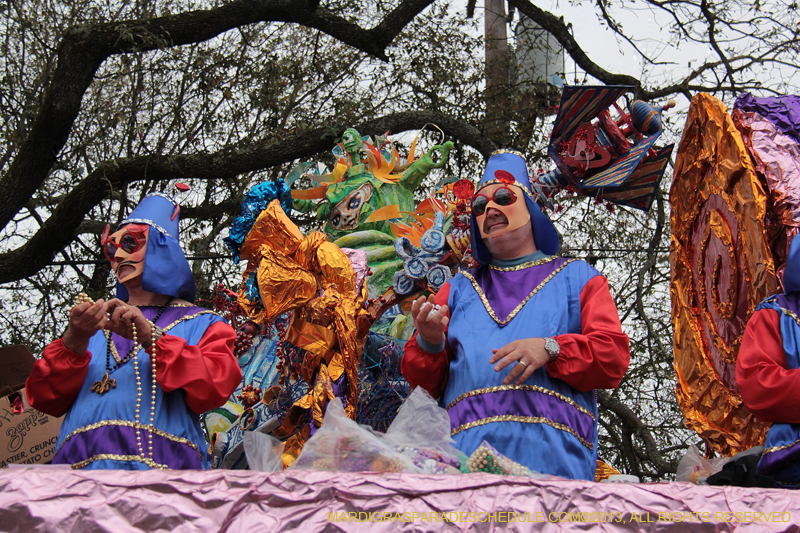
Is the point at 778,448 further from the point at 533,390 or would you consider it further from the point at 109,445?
the point at 109,445

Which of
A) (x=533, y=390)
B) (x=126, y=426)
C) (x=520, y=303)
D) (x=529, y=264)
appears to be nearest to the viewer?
(x=533, y=390)

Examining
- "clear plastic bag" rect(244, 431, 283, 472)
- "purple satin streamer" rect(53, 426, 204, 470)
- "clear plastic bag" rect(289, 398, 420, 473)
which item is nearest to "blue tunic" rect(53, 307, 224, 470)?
"purple satin streamer" rect(53, 426, 204, 470)

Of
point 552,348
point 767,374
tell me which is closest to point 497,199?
point 552,348

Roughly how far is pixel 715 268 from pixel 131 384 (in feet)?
8.16

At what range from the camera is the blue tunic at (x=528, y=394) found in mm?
2885

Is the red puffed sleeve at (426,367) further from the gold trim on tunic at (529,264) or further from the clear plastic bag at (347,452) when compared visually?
the clear plastic bag at (347,452)

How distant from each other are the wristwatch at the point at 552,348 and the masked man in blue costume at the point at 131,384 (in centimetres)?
120

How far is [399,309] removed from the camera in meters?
4.90

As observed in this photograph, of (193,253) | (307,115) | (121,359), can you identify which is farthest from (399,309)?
(307,115)

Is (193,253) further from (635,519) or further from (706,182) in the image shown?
(635,519)

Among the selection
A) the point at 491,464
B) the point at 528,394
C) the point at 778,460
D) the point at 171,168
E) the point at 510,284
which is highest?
the point at 171,168

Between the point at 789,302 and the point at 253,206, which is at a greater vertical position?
the point at 253,206

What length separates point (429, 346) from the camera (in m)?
3.15

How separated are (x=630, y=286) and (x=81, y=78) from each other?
196 inches
